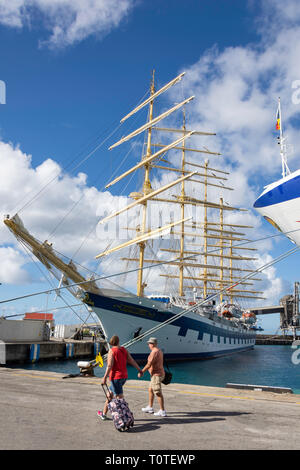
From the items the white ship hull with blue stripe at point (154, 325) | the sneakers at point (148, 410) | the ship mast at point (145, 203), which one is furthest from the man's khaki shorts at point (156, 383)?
the ship mast at point (145, 203)

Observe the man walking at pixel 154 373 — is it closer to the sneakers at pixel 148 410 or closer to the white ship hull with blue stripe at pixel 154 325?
the sneakers at pixel 148 410

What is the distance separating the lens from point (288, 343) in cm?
8838

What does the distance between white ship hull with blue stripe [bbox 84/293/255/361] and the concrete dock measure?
1689 cm

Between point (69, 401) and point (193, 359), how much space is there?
2669cm

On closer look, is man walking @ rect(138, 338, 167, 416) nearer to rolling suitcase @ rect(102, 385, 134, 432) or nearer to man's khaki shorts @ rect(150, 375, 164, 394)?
man's khaki shorts @ rect(150, 375, 164, 394)

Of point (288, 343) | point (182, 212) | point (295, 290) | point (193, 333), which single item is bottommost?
point (288, 343)

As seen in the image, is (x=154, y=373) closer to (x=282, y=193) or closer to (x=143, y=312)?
(x=282, y=193)

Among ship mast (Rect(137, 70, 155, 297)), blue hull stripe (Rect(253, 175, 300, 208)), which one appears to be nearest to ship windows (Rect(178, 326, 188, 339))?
ship mast (Rect(137, 70, 155, 297))

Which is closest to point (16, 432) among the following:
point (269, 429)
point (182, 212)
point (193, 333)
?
point (269, 429)

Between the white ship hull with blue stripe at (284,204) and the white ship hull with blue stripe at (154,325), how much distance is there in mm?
14904

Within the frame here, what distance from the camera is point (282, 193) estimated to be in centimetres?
1374

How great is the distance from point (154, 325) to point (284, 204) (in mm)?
17916

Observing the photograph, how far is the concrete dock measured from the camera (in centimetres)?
478
